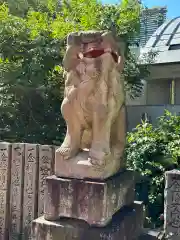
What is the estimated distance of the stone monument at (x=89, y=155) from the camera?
8.84ft

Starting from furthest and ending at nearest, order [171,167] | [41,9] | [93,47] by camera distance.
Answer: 1. [41,9]
2. [171,167]
3. [93,47]

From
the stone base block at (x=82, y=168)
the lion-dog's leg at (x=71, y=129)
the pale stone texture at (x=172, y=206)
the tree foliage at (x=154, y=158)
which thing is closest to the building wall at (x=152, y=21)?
the tree foliage at (x=154, y=158)

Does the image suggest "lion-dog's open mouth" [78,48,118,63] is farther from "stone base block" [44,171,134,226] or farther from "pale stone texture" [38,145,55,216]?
"pale stone texture" [38,145,55,216]

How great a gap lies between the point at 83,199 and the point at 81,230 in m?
0.28

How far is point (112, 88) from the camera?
2891 millimetres

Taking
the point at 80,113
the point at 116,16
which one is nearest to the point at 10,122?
the point at 116,16

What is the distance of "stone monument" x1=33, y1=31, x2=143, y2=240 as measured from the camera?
8.84ft

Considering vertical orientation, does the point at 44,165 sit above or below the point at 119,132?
below

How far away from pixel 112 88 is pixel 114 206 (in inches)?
46.4

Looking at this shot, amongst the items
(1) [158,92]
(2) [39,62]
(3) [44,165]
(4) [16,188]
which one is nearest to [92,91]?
(3) [44,165]

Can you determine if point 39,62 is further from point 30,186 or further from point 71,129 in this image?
point 71,129

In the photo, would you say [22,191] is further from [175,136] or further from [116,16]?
[116,16]

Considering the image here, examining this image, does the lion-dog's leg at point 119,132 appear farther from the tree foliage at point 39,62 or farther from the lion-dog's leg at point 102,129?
the tree foliage at point 39,62

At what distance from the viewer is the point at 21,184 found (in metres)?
4.20
